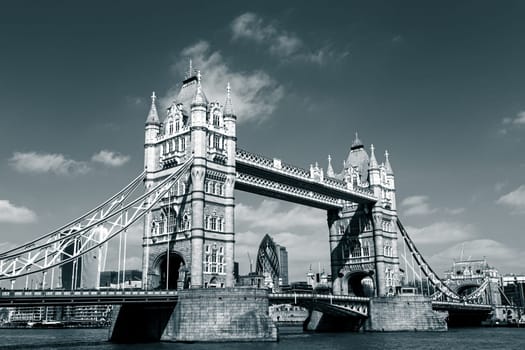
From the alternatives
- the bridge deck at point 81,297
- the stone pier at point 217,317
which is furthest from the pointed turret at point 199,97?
the bridge deck at point 81,297

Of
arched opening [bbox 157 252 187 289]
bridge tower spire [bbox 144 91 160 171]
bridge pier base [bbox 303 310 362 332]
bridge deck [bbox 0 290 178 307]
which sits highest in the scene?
bridge tower spire [bbox 144 91 160 171]

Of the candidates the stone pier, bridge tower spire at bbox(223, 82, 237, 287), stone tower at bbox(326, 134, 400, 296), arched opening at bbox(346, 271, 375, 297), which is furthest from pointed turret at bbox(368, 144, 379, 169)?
the stone pier

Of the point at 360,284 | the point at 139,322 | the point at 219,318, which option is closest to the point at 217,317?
the point at 219,318

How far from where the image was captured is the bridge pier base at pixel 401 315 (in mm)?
89188

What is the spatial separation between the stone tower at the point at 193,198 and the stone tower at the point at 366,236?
31.7 metres

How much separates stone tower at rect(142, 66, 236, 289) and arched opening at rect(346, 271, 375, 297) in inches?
1518

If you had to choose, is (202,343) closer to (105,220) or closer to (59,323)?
(105,220)

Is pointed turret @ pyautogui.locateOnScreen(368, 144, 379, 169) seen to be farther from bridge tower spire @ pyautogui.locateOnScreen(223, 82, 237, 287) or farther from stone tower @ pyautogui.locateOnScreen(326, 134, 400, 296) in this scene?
bridge tower spire @ pyautogui.locateOnScreen(223, 82, 237, 287)

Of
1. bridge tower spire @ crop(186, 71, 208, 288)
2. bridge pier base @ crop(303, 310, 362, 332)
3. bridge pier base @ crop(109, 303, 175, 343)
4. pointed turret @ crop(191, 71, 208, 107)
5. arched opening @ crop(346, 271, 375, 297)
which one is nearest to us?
bridge pier base @ crop(109, 303, 175, 343)

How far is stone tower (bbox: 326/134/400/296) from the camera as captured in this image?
100000mm

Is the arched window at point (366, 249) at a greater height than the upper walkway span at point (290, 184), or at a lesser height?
lesser

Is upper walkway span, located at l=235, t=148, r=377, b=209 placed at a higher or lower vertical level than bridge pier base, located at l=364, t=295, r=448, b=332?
higher

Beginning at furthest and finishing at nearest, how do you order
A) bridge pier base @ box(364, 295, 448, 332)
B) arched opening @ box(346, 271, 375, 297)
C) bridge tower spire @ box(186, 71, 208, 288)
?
1. arched opening @ box(346, 271, 375, 297)
2. bridge pier base @ box(364, 295, 448, 332)
3. bridge tower spire @ box(186, 71, 208, 288)

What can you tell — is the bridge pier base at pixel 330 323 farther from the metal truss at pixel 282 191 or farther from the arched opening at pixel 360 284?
the metal truss at pixel 282 191
